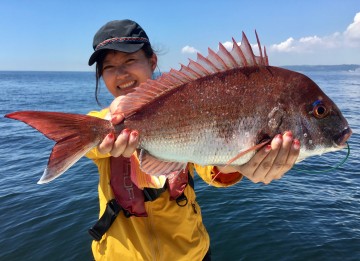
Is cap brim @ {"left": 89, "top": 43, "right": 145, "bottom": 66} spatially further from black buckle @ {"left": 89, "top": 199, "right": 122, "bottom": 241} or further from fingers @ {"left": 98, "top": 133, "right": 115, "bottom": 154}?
black buckle @ {"left": 89, "top": 199, "right": 122, "bottom": 241}

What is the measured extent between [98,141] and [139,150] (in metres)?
0.36

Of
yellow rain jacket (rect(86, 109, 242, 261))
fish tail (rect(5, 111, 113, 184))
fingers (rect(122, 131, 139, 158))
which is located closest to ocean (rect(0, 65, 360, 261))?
yellow rain jacket (rect(86, 109, 242, 261))

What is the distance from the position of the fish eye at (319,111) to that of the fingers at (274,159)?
10.9 inches

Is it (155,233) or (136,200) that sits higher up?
(136,200)

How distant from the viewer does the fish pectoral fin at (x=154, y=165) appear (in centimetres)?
267

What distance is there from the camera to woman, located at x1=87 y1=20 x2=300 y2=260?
3.28 metres

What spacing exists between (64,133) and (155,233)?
159cm

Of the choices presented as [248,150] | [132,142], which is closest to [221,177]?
[248,150]

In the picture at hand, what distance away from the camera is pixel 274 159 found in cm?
275

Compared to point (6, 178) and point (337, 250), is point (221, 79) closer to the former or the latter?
point (337, 250)

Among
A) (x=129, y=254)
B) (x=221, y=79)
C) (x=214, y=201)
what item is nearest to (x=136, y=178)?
(x=129, y=254)

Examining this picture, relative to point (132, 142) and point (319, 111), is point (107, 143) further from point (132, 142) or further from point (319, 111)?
point (319, 111)

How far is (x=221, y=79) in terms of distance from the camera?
2627mm

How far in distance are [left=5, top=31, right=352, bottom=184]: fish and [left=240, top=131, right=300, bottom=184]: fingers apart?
2.7 inches
